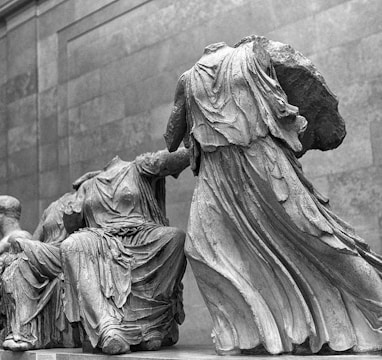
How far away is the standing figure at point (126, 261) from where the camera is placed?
438 cm

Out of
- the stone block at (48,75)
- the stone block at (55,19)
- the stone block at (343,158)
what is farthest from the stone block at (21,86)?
the stone block at (343,158)

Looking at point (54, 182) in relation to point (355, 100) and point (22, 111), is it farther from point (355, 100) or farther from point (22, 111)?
point (355, 100)

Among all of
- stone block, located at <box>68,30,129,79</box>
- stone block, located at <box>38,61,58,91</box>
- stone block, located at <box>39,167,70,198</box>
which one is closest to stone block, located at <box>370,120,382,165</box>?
stone block, located at <box>68,30,129,79</box>

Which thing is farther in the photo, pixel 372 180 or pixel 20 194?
pixel 20 194

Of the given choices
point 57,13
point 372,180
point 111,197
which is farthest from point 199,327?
point 57,13

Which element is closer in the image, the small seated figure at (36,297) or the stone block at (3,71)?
the small seated figure at (36,297)

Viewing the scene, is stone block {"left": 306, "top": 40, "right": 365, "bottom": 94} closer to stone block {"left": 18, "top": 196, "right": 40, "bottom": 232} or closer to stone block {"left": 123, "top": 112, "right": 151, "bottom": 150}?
stone block {"left": 123, "top": 112, "right": 151, "bottom": 150}

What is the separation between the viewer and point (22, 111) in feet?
35.1

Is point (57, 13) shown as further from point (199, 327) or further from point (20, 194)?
point (199, 327)

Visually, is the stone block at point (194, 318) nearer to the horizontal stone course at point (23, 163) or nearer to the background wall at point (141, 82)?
the background wall at point (141, 82)

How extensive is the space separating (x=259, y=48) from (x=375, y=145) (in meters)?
2.76

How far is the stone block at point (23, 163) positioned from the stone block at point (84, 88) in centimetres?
105

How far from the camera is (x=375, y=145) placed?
21.1 feet

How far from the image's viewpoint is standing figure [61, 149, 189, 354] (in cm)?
438
